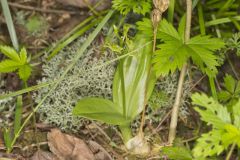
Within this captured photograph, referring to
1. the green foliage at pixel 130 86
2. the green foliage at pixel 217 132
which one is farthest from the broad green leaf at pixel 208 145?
the green foliage at pixel 130 86

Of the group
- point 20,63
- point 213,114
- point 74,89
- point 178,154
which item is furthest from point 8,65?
point 213,114

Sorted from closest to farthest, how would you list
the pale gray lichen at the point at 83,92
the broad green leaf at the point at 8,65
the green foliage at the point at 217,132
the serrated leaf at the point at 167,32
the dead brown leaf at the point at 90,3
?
the green foliage at the point at 217,132, the serrated leaf at the point at 167,32, the broad green leaf at the point at 8,65, the pale gray lichen at the point at 83,92, the dead brown leaf at the point at 90,3

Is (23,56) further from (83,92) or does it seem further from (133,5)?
(133,5)

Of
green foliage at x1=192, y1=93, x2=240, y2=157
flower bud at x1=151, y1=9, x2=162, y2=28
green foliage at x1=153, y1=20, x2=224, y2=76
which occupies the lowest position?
green foliage at x1=192, y1=93, x2=240, y2=157

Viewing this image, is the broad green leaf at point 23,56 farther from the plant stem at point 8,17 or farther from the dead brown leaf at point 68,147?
the dead brown leaf at point 68,147

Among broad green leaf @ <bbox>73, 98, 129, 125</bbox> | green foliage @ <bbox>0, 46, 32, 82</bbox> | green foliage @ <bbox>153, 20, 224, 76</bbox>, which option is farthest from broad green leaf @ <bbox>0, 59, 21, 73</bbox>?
green foliage @ <bbox>153, 20, 224, 76</bbox>

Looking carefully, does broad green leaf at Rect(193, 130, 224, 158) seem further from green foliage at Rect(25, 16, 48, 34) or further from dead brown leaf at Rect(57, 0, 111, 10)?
green foliage at Rect(25, 16, 48, 34)

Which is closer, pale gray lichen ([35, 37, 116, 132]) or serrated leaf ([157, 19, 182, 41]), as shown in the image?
serrated leaf ([157, 19, 182, 41])
